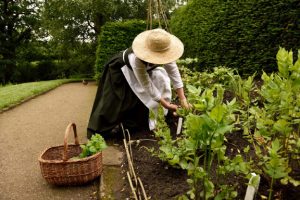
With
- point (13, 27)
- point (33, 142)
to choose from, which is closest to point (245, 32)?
point (33, 142)

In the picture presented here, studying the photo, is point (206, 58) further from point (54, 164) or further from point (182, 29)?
point (54, 164)

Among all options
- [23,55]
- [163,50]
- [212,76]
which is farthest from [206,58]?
[23,55]

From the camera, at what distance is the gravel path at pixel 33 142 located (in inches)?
110

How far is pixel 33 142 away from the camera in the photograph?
4.29 m

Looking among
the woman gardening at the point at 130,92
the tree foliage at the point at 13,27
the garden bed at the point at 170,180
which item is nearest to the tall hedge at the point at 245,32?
the woman gardening at the point at 130,92

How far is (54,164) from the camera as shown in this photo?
270cm

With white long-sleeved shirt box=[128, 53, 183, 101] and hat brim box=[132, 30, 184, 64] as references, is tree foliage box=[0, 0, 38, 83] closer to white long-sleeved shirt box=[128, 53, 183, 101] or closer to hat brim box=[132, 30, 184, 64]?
white long-sleeved shirt box=[128, 53, 183, 101]

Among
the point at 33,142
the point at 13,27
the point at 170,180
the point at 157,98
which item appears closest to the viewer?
the point at 170,180

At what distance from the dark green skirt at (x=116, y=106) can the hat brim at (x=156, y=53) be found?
770mm

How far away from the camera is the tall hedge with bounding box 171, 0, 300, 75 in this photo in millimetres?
5430

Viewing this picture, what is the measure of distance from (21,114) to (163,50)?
403 centimetres

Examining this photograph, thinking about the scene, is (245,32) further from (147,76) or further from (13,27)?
(13,27)

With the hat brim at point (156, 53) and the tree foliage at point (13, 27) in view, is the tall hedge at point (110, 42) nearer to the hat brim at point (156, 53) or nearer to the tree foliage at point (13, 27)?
the hat brim at point (156, 53)

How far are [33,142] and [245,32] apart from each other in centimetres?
402
